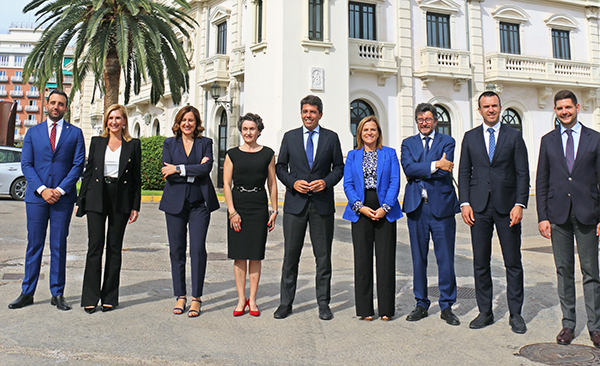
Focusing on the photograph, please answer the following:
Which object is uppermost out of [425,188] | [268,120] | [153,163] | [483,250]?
[268,120]

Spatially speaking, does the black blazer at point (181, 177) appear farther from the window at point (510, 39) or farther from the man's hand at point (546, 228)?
the window at point (510, 39)

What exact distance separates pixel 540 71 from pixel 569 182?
23040 mm

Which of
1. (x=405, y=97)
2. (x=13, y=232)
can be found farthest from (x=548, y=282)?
(x=405, y=97)

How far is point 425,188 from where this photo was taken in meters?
4.97

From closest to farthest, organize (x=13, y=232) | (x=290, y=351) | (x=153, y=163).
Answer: (x=290, y=351)
(x=13, y=232)
(x=153, y=163)

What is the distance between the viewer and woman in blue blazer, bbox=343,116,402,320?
16.0 ft

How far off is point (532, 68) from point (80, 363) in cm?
2536

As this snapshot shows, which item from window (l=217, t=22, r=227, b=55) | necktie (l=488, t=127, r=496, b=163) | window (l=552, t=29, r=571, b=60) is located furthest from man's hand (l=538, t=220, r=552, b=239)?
window (l=552, t=29, r=571, b=60)

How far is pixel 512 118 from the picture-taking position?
25.4 m

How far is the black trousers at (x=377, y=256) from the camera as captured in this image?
4871 mm

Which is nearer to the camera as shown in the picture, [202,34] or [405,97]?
[405,97]

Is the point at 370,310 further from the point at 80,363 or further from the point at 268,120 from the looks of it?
the point at 268,120

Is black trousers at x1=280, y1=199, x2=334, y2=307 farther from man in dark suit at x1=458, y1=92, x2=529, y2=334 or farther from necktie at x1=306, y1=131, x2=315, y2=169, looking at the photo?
man in dark suit at x1=458, y1=92, x2=529, y2=334

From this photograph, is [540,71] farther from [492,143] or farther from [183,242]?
[183,242]
